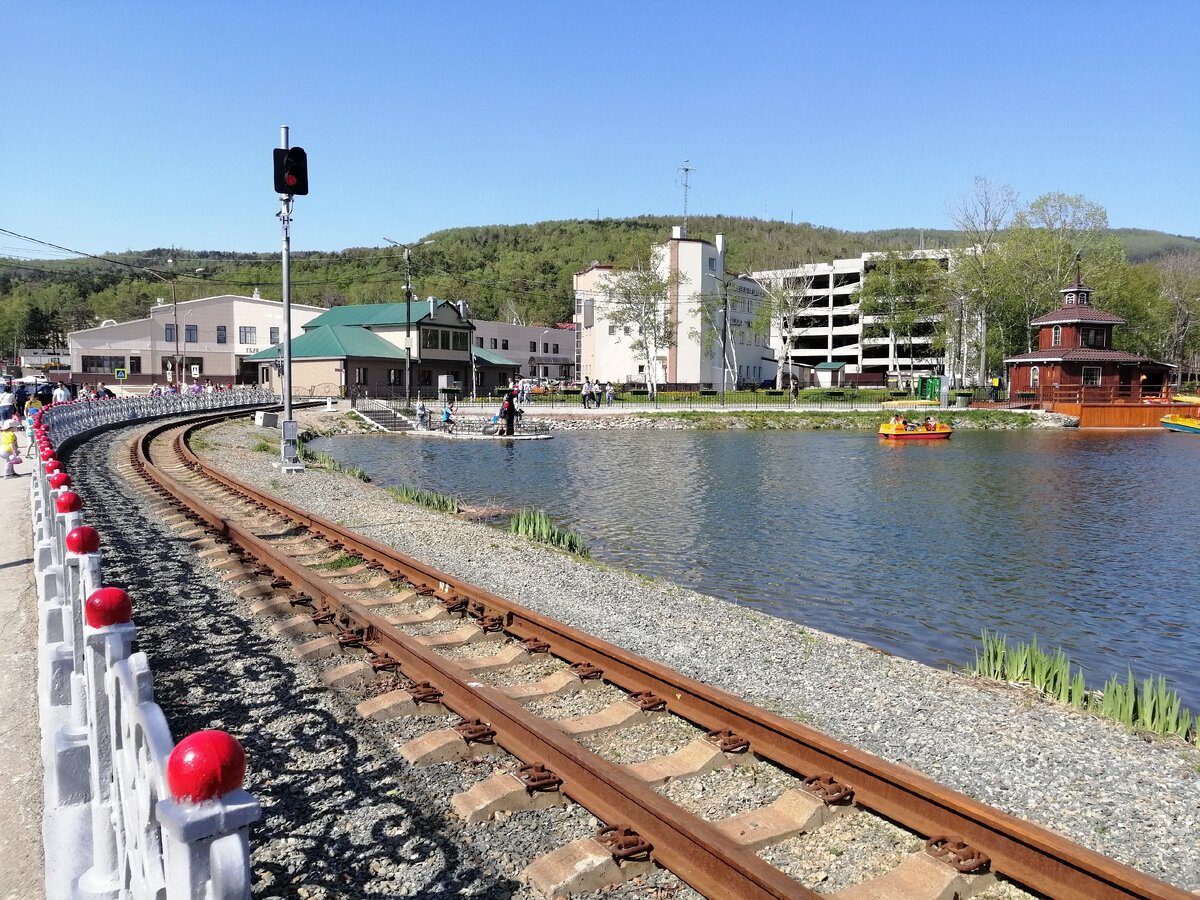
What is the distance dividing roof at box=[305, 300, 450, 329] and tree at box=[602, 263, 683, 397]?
56.7 ft

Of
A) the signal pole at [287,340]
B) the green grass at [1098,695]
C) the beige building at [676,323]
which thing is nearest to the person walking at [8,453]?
the signal pole at [287,340]

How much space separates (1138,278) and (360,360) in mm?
75559

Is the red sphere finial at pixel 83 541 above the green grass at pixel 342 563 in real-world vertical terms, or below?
above

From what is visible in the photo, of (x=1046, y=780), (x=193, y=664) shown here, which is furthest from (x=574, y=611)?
(x=1046, y=780)

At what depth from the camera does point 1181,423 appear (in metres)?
54.0

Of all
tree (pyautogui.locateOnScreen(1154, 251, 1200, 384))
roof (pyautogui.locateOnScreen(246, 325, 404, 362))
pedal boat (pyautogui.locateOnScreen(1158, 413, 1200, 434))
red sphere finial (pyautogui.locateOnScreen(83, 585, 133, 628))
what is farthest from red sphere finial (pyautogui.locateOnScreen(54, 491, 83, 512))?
tree (pyautogui.locateOnScreen(1154, 251, 1200, 384))

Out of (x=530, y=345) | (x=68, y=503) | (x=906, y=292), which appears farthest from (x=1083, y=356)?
(x=68, y=503)

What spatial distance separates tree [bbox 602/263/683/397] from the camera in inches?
3305

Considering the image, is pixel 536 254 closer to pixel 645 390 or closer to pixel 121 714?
pixel 645 390

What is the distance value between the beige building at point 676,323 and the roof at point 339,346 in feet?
78.6

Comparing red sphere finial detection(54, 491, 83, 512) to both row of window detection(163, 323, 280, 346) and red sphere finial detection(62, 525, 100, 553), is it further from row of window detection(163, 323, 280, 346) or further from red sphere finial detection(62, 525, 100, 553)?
row of window detection(163, 323, 280, 346)

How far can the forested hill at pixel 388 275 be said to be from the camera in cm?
13362

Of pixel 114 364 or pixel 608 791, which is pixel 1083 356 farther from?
Result: pixel 114 364

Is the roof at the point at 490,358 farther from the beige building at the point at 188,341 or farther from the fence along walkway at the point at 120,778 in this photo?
the fence along walkway at the point at 120,778
